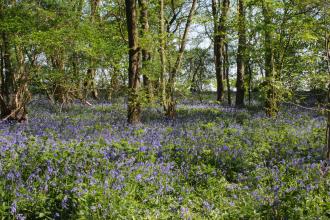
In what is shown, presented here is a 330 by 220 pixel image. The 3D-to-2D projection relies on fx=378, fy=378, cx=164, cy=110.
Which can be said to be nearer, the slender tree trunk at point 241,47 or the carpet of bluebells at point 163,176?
the carpet of bluebells at point 163,176

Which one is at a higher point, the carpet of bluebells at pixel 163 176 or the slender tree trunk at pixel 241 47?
the slender tree trunk at pixel 241 47

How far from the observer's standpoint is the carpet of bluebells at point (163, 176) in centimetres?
536

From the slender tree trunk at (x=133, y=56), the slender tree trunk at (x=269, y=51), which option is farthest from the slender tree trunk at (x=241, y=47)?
the slender tree trunk at (x=133, y=56)

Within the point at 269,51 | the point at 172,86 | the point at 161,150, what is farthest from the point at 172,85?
the point at 161,150

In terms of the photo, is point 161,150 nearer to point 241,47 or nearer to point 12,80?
point 12,80

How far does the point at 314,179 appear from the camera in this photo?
6500 millimetres

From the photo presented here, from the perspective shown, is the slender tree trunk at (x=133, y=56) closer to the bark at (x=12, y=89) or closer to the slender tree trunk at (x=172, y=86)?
the slender tree trunk at (x=172, y=86)

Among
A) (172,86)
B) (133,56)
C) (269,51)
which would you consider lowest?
(172,86)

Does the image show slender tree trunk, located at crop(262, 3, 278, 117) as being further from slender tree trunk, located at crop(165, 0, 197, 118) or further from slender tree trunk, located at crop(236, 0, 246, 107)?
slender tree trunk, located at crop(165, 0, 197, 118)

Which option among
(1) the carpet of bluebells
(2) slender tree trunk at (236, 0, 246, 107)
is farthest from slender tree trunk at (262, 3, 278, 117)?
(1) the carpet of bluebells

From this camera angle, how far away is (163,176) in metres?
6.70

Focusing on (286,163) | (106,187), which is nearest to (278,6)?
(286,163)

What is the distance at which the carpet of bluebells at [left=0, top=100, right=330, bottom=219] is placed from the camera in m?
5.36

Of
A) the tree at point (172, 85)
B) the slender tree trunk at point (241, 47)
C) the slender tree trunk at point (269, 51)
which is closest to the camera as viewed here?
the slender tree trunk at point (269, 51)
